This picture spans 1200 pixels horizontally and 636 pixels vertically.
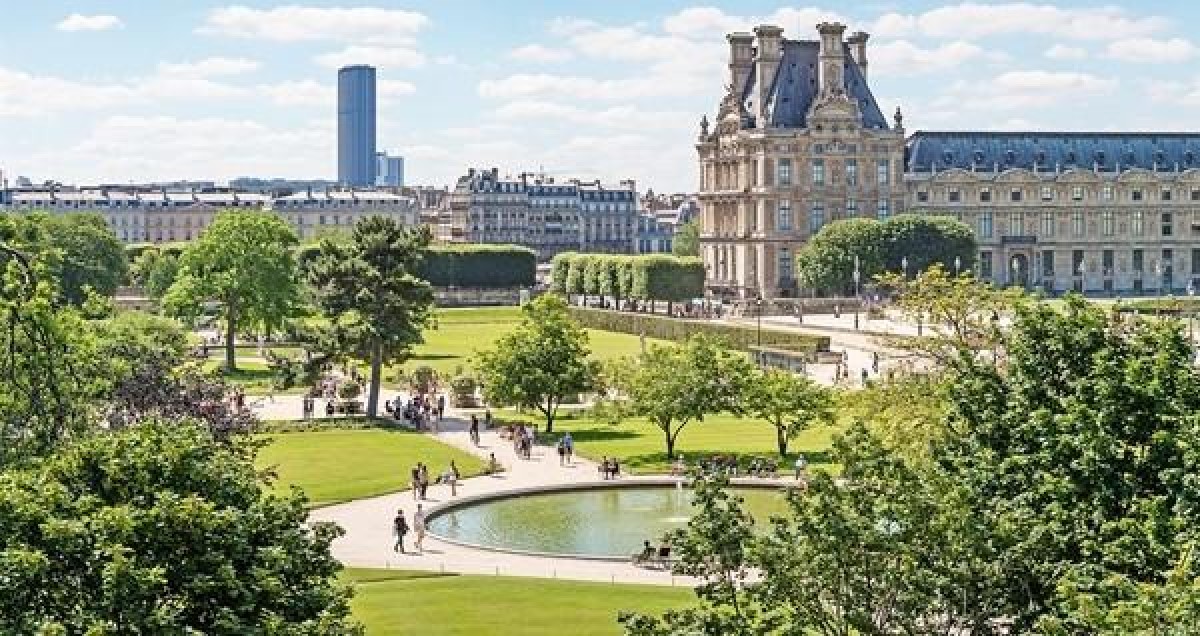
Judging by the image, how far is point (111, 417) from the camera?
3472cm

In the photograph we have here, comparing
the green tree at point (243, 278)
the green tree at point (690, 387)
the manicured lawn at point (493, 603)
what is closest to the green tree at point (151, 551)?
the manicured lawn at point (493, 603)

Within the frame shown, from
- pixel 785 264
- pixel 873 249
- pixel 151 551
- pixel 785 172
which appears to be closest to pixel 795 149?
pixel 785 172

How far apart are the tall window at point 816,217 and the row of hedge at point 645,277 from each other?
28.3 ft

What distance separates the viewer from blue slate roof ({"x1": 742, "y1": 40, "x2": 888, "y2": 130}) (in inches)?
5074

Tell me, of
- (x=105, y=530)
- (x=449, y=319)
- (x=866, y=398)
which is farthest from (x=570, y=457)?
(x=449, y=319)

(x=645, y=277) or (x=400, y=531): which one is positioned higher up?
(x=645, y=277)

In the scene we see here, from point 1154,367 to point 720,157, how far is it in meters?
113

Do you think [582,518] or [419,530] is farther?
[582,518]

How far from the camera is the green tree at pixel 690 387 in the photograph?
175ft

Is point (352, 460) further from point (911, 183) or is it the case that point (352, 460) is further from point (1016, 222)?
point (1016, 222)

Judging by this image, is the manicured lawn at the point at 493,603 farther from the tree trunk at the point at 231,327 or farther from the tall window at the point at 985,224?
the tall window at the point at 985,224

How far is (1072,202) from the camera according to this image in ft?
450

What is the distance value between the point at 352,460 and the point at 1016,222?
92.4 m

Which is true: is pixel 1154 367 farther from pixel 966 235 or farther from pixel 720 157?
pixel 720 157
